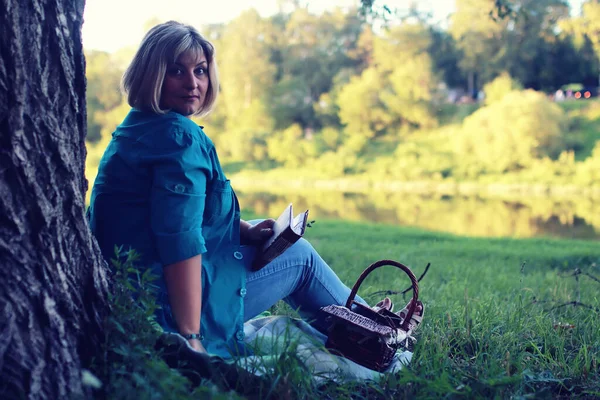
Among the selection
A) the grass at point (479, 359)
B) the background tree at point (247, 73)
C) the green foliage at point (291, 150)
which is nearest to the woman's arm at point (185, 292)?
the grass at point (479, 359)

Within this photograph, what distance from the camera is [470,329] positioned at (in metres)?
2.37

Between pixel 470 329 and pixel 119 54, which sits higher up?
pixel 119 54

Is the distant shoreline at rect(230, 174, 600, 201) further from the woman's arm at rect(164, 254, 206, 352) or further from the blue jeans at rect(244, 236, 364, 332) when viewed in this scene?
the woman's arm at rect(164, 254, 206, 352)

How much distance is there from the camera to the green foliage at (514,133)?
2670 centimetres

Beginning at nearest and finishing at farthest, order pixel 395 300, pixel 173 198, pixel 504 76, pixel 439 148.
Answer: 1. pixel 173 198
2. pixel 395 300
3. pixel 439 148
4. pixel 504 76

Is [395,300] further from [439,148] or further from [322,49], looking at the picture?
[322,49]

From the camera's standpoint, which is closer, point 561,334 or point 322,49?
point 561,334

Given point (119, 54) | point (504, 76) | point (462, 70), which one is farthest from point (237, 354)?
point (119, 54)

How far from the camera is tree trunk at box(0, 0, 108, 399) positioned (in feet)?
4.40

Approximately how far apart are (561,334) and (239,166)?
32312mm

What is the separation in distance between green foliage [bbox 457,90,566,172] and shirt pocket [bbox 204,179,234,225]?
26.2m

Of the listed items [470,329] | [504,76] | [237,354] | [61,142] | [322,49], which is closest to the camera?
[61,142]

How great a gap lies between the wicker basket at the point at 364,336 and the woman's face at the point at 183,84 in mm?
802

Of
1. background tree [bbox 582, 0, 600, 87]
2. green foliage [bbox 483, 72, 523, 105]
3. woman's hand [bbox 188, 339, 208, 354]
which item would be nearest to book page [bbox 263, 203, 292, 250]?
woman's hand [bbox 188, 339, 208, 354]
